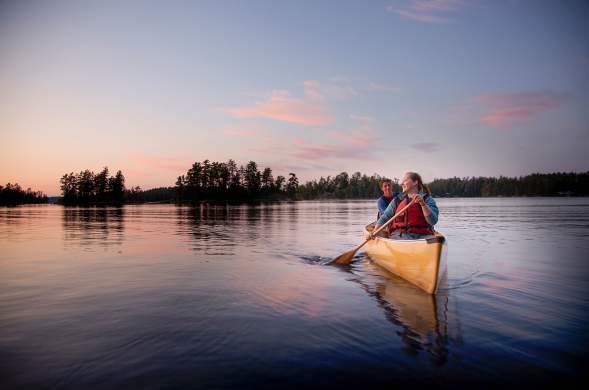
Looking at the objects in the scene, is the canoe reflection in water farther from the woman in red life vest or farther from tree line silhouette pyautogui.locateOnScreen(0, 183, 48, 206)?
tree line silhouette pyautogui.locateOnScreen(0, 183, 48, 206)

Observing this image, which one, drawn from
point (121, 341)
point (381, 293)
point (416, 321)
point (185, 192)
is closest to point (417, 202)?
point (381, 293)

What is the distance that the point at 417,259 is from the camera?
8680mm

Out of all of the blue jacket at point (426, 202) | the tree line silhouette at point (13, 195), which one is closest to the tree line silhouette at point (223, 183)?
the tree line silhouette at point (13, 195)

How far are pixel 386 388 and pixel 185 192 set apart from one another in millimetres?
148522

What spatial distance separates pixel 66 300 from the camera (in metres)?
8.14

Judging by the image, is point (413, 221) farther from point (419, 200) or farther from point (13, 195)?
point (13, 195)

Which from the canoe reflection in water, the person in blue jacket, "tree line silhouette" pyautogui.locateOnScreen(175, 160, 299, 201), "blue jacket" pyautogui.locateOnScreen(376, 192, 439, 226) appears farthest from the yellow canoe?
"tree line silhouette" pyautogui.locateOnScreen(175, 160, 299, 201)

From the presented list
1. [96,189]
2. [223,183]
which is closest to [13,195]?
[96,189]

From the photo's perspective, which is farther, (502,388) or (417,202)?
(417,202)

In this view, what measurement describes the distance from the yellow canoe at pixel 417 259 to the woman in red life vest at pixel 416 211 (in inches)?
22.4

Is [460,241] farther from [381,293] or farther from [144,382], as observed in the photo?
[144,382]

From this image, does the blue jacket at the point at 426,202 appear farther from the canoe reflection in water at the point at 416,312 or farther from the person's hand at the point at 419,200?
the canoe reflection in water at the point at 416,312

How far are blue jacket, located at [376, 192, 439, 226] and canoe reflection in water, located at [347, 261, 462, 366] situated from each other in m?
1.67

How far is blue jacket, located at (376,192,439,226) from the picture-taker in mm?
9438
